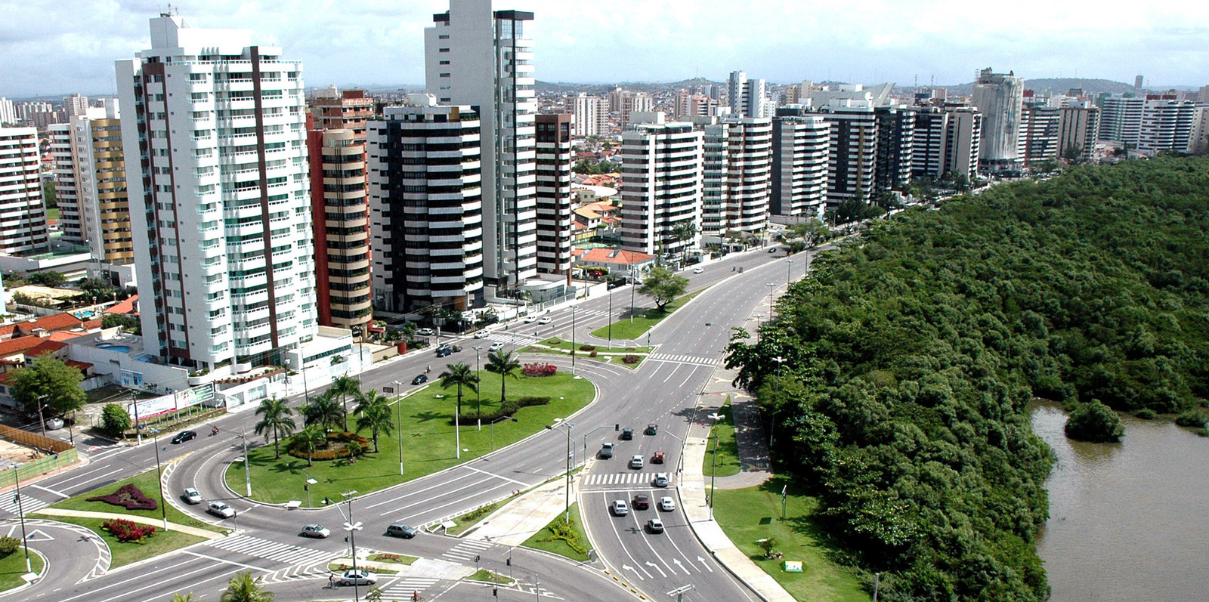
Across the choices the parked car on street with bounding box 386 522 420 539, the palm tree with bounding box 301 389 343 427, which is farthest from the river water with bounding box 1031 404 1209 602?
the palm tree with bounding box 301 389 343 427

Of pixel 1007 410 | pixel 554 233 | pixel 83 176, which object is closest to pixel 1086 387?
pixel 1007 410

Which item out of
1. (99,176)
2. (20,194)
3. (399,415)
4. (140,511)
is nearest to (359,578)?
(140,511)

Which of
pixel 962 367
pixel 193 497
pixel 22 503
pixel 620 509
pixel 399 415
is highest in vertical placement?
pixel 962 367

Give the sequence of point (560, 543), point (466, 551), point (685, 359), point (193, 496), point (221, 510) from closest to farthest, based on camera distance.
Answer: point (466, 551) → point (560, 543) → point (221, 510) → point (193, 496) → point (685, 359)

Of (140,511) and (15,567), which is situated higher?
(140,511)

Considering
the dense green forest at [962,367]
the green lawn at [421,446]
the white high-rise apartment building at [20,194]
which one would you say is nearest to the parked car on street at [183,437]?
the green lawn at [421,446]

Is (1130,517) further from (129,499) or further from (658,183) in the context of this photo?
(658,183)
